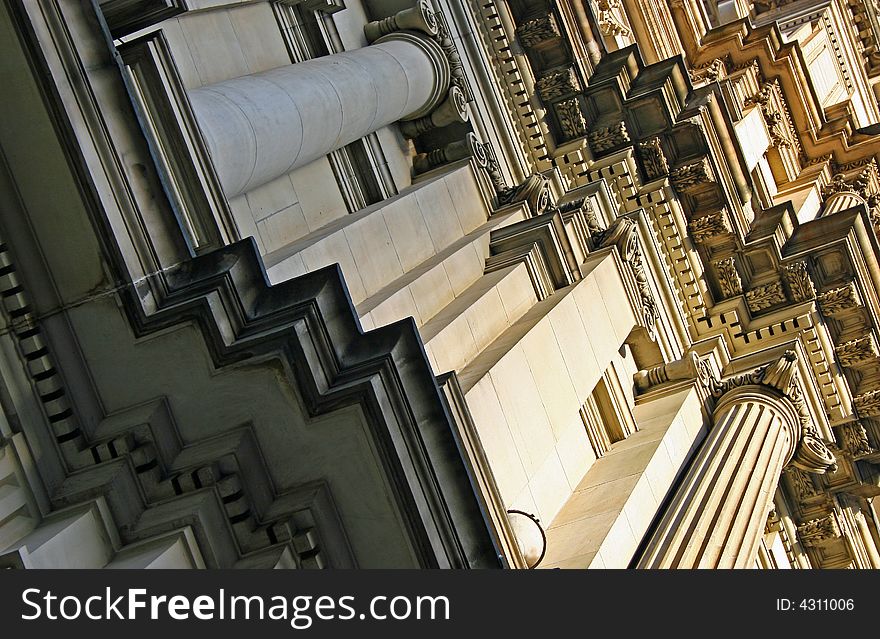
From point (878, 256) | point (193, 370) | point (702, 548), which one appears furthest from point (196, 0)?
point (878, 256)

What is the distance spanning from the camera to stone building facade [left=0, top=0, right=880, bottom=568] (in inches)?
308

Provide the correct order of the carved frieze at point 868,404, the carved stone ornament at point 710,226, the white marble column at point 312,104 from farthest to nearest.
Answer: the carved stone ornament at point 710,226
the carved frieze at point 868,404
the white marble column at point 312,104

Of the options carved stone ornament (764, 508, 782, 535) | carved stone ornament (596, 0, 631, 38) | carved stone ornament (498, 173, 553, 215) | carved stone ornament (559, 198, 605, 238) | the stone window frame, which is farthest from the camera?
carved stone ornament (596, 0, 631, 38)

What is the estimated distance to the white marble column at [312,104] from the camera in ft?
36.6

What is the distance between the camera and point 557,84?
21750 millimetres

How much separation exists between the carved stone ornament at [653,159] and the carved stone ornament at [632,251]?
13.2ft

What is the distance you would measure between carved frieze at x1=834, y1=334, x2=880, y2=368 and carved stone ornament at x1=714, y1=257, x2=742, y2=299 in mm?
2338

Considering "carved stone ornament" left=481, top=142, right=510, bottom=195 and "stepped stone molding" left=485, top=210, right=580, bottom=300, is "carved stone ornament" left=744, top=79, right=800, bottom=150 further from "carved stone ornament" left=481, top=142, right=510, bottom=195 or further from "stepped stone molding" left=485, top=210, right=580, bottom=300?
"stepped stone molding" left=485, top=210, right=580, bottom=300

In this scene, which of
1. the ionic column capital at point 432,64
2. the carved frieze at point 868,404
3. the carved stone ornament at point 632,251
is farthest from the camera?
the carved frieze at point 868,404

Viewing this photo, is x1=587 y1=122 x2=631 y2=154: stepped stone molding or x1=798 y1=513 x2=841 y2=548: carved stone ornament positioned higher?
x1=587 y1=122 x2=631 y2=154: stepped stone molding

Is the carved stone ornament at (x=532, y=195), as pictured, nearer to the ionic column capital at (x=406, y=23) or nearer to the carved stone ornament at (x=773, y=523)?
the ionic column capital at (x=406, y=23)

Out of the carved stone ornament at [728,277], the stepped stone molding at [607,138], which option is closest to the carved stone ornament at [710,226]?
the carved stone ornament at [728,277]

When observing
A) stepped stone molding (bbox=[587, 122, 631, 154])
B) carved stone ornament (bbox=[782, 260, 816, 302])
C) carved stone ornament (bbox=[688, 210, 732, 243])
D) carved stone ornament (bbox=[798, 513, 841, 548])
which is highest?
stepped stone molding (bbox=[587, 122, 631, 154])

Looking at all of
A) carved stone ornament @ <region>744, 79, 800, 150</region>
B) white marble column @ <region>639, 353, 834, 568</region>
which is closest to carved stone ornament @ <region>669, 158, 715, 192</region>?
white marble column @ <region>639, 353, 834, 568</region>
